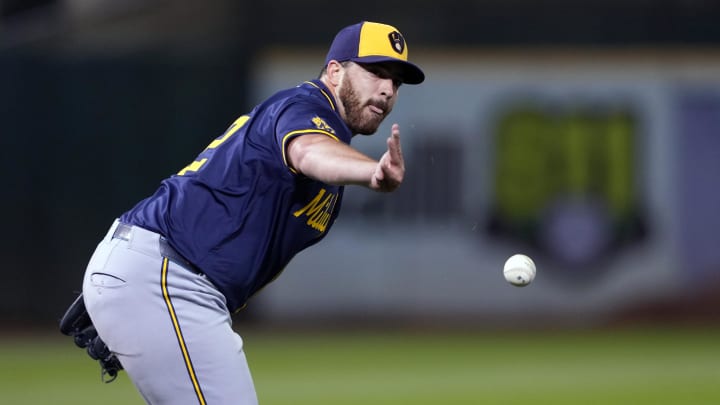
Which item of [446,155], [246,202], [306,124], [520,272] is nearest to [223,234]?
[246,202]

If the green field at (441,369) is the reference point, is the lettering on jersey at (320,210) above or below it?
above

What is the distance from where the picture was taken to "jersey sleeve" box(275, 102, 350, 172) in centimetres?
480

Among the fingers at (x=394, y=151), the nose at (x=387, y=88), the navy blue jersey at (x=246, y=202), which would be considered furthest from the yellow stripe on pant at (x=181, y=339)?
the fingers at (x=394, y=151)

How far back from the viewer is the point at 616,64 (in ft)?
64.7

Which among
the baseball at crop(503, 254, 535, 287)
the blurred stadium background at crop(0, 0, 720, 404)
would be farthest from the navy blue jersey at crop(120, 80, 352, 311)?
the blurred stadium background at crop(0, 0, 720, 404)

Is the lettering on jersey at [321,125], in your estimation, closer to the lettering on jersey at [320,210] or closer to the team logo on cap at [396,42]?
the lettering on jersey at [320,210]

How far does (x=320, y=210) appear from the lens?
531 centimetres

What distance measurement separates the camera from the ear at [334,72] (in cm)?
528

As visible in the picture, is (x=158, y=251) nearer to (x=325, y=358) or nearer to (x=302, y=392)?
(x=302, y=392)

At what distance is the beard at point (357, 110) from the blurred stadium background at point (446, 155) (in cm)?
1257

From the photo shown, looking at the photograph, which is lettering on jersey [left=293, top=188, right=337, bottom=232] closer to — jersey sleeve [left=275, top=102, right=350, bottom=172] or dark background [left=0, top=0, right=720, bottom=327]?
jersey sleeve [left=275, top=102, right=350, bottom=172]

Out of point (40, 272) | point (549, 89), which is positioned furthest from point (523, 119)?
point (40, 272)

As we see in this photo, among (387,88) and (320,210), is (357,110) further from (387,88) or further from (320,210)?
(320,210)

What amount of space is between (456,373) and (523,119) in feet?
22.9
